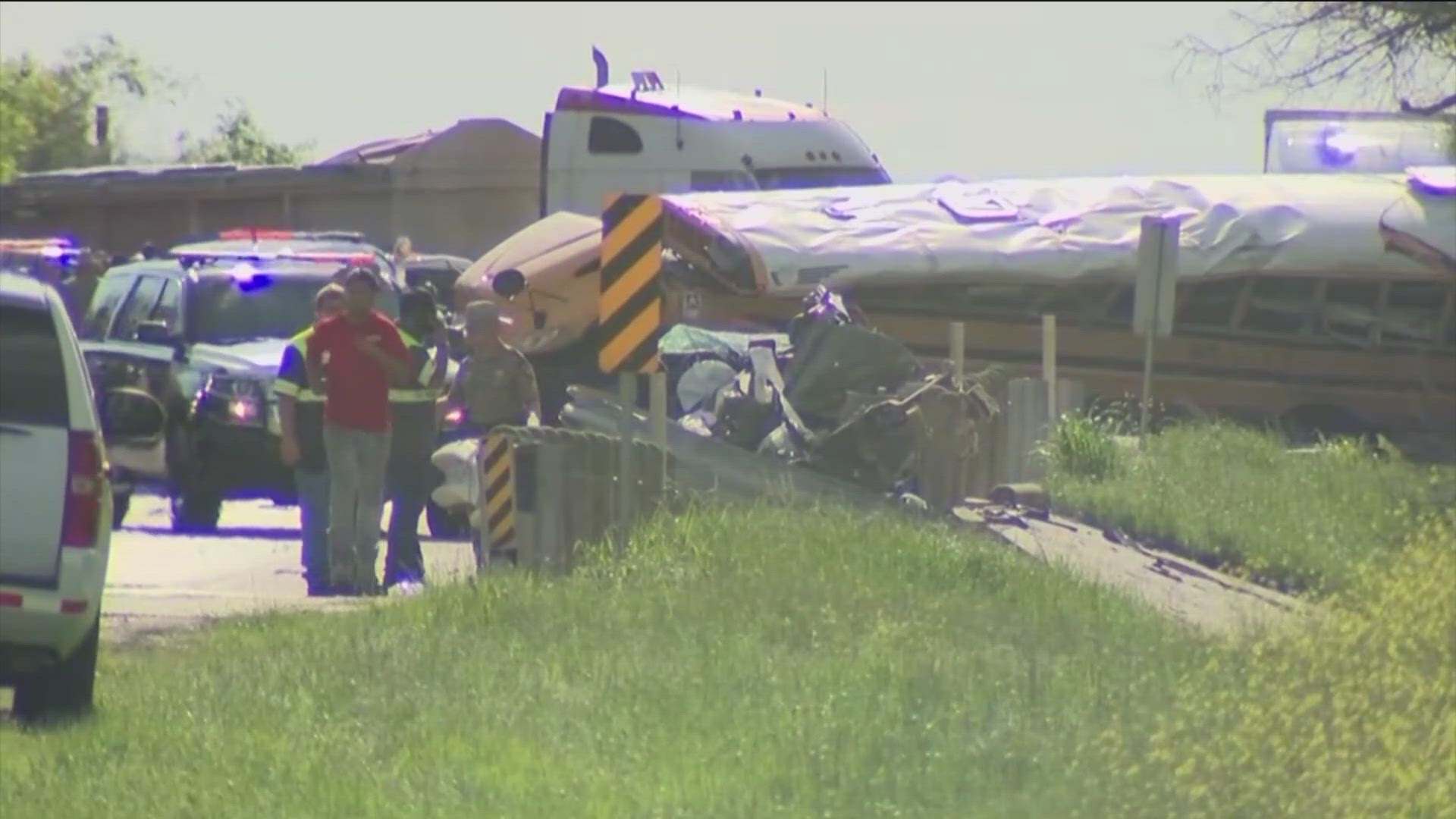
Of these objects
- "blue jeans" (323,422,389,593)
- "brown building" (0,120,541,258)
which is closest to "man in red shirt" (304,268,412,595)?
"blue jeans" (323,422,389,593)

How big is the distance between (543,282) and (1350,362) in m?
8.55

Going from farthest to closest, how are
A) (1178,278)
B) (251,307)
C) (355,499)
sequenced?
(1178,278) → (251,307) → (355,499)

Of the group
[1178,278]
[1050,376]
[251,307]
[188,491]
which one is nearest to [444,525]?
[188,491]

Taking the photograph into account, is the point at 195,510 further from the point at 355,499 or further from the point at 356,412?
the point at 356,412

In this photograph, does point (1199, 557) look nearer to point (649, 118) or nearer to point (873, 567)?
point (873, 567)

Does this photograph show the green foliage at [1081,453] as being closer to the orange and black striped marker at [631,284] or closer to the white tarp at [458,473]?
the white tarp at [458,473]

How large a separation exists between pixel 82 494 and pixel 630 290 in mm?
4113

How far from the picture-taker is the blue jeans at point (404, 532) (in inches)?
594

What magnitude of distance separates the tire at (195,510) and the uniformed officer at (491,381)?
418 centimetres

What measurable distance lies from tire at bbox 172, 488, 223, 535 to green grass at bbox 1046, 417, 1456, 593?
19.8ft

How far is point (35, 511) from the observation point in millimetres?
9680

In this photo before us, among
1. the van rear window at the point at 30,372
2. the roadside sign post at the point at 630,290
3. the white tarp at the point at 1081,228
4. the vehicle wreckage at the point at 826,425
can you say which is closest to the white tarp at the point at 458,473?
the vehicle wreckage at the point at 826,425

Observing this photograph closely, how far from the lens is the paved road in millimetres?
13352

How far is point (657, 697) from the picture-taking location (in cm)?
949
